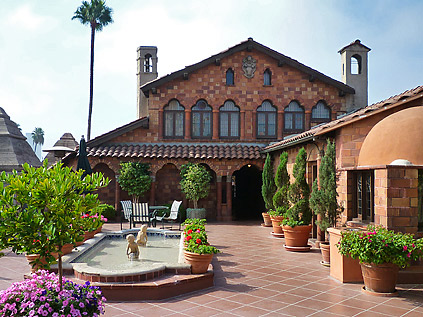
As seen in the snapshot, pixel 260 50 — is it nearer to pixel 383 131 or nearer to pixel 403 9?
pixel 403 9

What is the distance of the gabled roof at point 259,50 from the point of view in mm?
19219

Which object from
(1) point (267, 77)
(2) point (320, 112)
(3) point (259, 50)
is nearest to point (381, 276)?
(2) point (320, 112)

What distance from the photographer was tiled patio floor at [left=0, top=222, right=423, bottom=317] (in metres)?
6.09

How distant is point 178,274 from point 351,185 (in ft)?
16.8

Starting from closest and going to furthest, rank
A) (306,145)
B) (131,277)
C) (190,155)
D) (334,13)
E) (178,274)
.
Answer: (131,277), (178,274), (334,13), (306,145), (190,155)

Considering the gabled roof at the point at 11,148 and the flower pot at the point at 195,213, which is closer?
the flower pot at the point at 195,213

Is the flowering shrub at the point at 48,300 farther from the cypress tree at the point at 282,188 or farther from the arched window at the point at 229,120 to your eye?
the arched window at the point at 229,120

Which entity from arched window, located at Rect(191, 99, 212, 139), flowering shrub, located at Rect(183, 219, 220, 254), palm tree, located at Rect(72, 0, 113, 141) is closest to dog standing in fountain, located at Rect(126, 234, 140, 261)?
flowering shrub, located at Rect(183, 219, 220, 254)

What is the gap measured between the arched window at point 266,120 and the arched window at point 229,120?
1062 mm

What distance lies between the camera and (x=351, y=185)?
1016 cm

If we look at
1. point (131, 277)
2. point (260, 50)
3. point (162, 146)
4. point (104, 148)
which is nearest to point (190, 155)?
point (162, 146)

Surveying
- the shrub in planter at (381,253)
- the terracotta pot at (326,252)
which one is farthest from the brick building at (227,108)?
the shrub in planter at (381,253)

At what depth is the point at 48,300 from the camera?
4.25 m

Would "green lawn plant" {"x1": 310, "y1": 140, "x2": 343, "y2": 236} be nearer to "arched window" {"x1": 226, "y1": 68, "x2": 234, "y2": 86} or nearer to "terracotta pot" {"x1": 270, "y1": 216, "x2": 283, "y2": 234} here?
"terracotta pot" {"x1": 270, "y1": 216, "x2": 283, "y2": 234}
